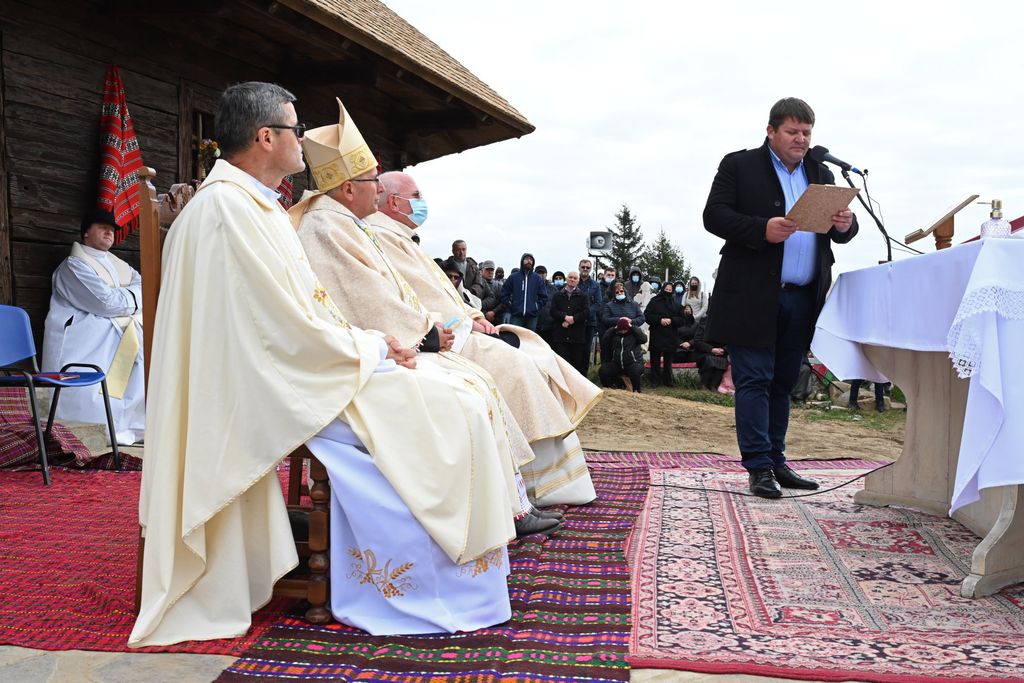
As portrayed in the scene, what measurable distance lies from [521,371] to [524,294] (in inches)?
338

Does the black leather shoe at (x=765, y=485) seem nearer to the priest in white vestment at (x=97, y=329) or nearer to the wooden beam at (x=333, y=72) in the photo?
the priest in white vestment at (x=97, y=329)

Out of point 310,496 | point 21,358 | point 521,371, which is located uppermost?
point 521,371

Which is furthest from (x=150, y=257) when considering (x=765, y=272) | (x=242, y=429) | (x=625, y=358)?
(x=625, y=358)

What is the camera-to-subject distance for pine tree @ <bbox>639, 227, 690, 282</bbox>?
4794 centimetres

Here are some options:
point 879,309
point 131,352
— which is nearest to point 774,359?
point 879,309

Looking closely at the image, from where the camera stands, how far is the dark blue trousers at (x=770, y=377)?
4852 millimetres

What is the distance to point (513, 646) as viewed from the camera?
263 cm

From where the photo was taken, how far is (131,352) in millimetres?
7066

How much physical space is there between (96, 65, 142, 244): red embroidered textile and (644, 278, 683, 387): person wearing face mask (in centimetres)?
779

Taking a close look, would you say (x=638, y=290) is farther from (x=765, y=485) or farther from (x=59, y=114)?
(x=765, y=485)

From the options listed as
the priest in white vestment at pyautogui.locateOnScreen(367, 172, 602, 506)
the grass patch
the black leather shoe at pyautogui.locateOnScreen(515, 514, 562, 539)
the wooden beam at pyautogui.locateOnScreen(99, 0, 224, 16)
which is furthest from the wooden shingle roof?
the grass patch

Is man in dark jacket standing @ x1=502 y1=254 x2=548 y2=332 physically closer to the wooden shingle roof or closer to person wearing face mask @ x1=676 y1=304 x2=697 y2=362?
person wearing face mask @ x1=676 y1=304 x2=697 y2=362

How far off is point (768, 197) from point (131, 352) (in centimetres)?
491

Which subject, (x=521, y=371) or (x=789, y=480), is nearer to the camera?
(x=521, y=371)
